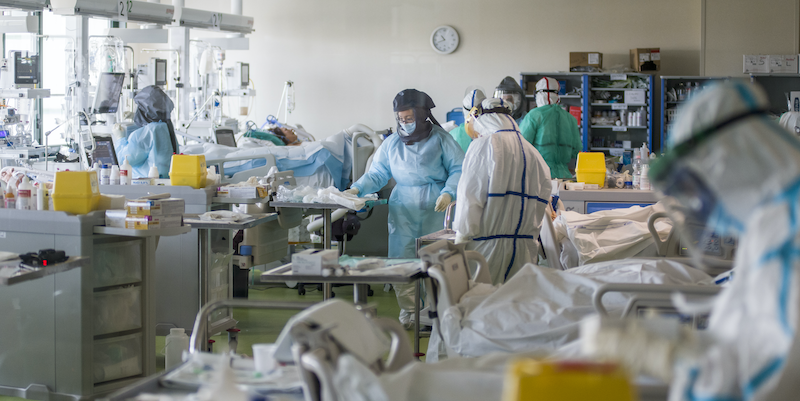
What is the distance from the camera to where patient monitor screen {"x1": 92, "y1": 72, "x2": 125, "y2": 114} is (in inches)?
247

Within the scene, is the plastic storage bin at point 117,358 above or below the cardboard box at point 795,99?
below

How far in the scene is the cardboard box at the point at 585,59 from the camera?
379 inches

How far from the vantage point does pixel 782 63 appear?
909cm

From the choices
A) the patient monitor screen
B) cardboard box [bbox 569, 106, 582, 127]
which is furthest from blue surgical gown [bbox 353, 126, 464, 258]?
cardboard box [bbox 569, 106, 582, 127]

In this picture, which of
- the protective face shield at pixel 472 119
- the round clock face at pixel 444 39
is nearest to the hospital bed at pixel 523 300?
the protective face shield at pixel 472 119

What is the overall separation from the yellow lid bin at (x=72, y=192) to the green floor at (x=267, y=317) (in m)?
1.05

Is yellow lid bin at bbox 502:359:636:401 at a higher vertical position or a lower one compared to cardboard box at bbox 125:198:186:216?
lower

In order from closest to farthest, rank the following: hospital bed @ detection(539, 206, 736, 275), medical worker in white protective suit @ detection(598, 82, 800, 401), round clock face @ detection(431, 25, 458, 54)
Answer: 1. medical worker in white protective suit @ detection(598, 82, 800, 401)
2. hospital bed @ detection(539, 206, 736, 275)
3. round clock face @ detection(431, 25, 458, 54)

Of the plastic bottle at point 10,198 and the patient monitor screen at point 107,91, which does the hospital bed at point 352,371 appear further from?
the patient monitor screen at point 107,91

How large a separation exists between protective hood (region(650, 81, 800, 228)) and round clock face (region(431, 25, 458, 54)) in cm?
937

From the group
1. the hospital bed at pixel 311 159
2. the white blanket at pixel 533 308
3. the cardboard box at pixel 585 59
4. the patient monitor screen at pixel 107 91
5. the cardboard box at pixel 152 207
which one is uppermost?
the cardboard box at pixel 585 59

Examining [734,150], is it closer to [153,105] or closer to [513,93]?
[153,105]

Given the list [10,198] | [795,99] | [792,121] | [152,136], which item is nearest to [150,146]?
[152,136]

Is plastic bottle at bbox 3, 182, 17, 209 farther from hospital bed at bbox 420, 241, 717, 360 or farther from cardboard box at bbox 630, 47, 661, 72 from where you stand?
cardboard box at bbox 630, 47, 661, 72
